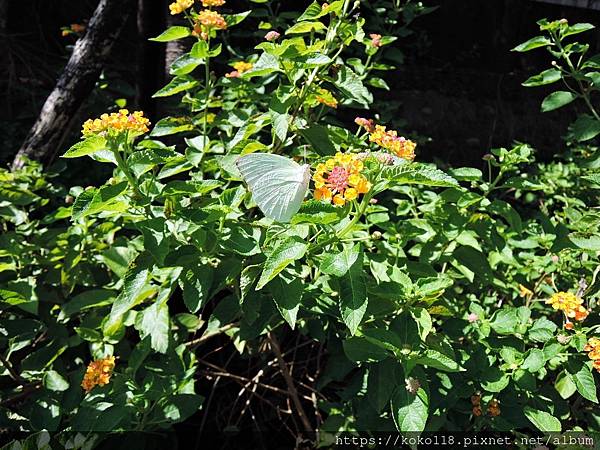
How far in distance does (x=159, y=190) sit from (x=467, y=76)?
255 cm

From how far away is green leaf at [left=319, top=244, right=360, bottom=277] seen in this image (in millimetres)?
1068

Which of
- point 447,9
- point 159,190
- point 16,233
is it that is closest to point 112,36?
point 16,233

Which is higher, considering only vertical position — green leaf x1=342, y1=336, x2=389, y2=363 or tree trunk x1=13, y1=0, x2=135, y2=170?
tree trunk x1=13, y1=0, x2=135, y2=170

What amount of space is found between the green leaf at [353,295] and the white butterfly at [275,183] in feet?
0.63

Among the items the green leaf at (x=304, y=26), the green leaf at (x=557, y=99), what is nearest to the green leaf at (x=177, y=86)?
the green leaf at (x=304, y=26)

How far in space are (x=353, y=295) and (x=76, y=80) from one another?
141 centimetres

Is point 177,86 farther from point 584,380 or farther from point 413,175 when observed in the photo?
point 584,380

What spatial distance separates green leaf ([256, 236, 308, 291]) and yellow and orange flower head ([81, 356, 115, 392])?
22.3 inches

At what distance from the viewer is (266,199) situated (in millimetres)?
1007

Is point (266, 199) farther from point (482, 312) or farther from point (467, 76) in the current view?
point (467, 76)

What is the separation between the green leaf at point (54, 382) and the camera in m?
1.43

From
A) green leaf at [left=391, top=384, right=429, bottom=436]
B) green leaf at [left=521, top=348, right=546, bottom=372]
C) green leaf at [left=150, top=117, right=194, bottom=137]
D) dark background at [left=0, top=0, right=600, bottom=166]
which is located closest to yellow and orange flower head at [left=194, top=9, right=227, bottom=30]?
green leaf at [left=150, top=117, right=194, bottom=137]

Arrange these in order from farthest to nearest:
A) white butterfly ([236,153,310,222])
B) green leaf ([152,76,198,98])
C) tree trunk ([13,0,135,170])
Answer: tree trunk ([13,0,135,170]) < green leaf ([152,76,198,98]) < white butterfly ([236,153,310,222])

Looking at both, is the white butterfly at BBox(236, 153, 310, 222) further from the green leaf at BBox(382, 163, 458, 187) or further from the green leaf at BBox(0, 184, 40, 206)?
the green leaf at BBox(0, 184, 40, 206)
